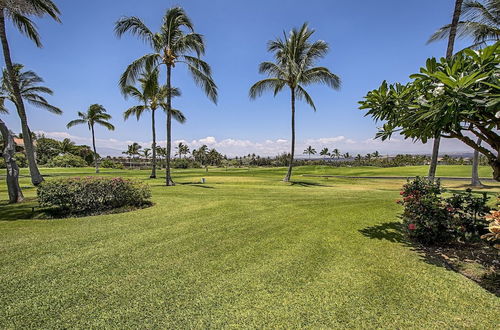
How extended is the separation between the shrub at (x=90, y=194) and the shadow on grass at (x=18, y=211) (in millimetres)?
470

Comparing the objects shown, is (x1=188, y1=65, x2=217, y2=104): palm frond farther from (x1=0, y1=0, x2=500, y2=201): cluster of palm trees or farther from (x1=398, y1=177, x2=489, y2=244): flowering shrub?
(x1=398, y1=177, x2=489, y2=244): flowering shrub

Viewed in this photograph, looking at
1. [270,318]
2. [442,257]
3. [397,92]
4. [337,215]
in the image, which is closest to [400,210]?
[337,215]

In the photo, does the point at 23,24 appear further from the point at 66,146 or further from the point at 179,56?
the point at 66,146

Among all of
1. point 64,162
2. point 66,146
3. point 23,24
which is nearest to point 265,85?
point 23,24

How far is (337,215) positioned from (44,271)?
6.64m

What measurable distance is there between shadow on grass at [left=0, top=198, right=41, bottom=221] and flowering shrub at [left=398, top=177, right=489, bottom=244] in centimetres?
975

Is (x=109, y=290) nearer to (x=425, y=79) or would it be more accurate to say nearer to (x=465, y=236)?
(x=425, y=79)

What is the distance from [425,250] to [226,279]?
148 inches

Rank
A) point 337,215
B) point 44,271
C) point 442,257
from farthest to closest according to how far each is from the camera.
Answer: point 337,215, point 442,257, point 44,271

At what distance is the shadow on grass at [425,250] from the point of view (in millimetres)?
3103

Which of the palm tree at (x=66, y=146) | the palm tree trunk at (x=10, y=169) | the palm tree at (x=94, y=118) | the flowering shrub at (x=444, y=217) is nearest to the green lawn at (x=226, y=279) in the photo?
the flowering shrub at (x=444, y=217)

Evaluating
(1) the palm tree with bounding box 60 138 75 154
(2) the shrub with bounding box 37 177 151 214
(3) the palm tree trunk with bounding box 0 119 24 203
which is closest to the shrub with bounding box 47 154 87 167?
(1) the palm tree with bounding box 60 138 75 154

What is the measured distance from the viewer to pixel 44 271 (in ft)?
11.4

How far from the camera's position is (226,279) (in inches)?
128
